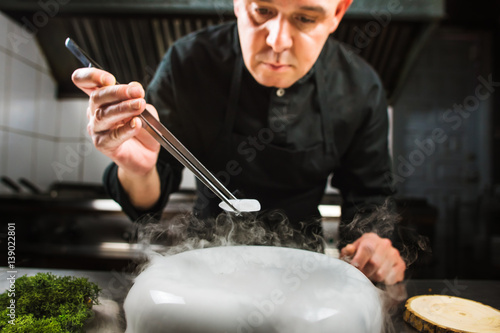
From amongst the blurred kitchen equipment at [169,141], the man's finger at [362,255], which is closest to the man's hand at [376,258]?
the man's finger at [362,255]

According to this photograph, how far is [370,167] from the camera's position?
4.38 ft

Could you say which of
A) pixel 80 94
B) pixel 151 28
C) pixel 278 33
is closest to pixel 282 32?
pixel 278 33

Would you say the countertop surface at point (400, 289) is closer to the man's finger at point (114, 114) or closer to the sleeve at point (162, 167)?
the sleeve at point (162, 167)

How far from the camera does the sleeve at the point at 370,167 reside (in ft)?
4.25

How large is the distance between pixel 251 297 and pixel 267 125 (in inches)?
32.0

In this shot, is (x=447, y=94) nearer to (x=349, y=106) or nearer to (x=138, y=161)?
(x=349, y=106)

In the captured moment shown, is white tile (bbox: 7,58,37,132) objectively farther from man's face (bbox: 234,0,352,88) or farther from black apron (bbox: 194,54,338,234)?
man's face (bbox: 234,0,352,88)

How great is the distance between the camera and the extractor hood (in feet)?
6.24

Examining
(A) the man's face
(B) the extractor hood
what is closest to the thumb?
(A) the man's face

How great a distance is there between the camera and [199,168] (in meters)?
0.76

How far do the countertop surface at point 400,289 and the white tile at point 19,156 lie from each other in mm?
1318

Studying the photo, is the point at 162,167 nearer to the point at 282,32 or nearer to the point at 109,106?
the point at 109,106

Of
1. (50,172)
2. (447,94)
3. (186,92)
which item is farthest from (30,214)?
(447,94)

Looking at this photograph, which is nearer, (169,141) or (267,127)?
(169,141)
